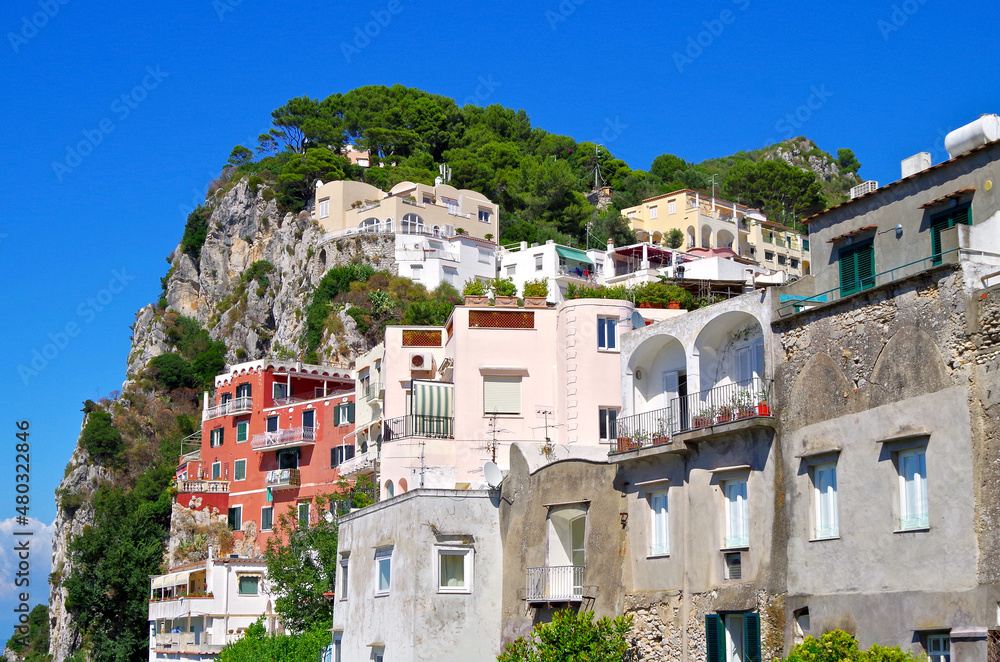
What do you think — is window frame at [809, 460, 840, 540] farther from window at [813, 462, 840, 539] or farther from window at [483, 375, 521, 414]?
window at [483, 375, 521, 414]

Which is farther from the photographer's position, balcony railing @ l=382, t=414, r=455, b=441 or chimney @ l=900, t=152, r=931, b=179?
balcony railing @ l=382, t=414, r=455, b=441

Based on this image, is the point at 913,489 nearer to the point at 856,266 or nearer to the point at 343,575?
the point at 856,266

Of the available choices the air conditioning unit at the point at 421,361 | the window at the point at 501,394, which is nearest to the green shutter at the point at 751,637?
the window at the point at 501,394

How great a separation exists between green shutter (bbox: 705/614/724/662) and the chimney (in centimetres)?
1187

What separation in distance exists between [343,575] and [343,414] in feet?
79.7

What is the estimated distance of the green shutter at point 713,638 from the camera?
27.1m

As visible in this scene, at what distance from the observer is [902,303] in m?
23.7

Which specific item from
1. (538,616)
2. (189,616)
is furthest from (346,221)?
(538,616)

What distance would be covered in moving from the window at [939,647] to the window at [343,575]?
21.6 meters

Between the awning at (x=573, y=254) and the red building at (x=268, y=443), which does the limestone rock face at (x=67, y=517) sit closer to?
the red building at (x=268, y=443)

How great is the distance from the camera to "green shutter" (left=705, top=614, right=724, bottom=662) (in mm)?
27125

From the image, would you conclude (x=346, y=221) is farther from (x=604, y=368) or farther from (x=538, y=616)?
(x=538, y=616)

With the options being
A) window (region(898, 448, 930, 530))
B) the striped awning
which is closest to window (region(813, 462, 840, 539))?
window (region(898, 448, 930, 530))

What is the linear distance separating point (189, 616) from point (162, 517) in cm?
1997
